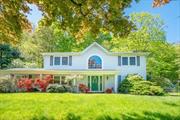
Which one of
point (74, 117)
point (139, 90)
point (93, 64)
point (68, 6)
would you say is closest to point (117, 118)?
point (74, 117)

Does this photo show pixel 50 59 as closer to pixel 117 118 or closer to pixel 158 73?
pixel 158 73

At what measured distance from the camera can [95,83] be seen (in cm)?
3569

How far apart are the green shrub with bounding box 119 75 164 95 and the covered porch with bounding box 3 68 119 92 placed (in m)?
1.20

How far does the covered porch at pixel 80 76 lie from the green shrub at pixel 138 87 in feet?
3.94

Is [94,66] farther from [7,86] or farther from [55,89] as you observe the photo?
[7,86]

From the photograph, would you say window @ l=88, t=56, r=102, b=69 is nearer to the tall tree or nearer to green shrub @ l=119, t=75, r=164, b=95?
green shrub @ l=119, t=75, r=164, b=95

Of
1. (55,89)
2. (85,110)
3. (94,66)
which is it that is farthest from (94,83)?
(85,110)

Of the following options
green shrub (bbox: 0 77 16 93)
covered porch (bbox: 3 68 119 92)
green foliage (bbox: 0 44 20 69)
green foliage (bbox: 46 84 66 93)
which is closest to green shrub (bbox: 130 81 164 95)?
covered porch (bbox: 3 68 119 92)

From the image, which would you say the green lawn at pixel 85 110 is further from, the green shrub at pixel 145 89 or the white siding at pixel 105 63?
the white siding at pixel 105 63

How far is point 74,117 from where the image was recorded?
14.7 meters

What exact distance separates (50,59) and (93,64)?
5204mm

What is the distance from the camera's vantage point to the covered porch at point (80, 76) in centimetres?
3419

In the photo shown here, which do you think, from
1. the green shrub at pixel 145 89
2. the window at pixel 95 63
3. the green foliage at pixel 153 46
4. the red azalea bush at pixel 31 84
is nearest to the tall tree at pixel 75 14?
the red azalea bush at pixel 31 84

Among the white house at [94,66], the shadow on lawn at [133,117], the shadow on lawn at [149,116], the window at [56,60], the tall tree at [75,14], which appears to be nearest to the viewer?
the tall tree at [75,14]
